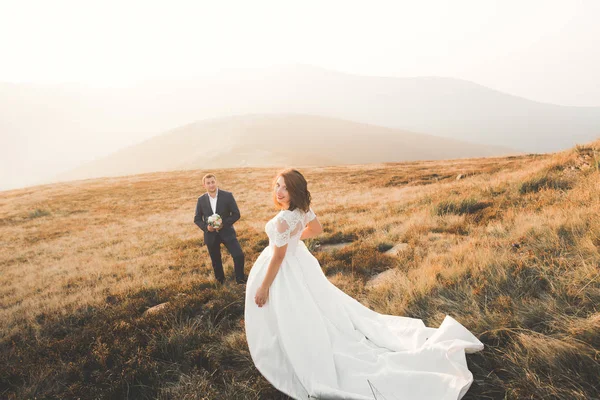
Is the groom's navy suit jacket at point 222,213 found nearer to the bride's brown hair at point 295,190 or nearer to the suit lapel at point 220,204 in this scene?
the suit lapel at point 220,204

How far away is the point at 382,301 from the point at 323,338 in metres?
1.72

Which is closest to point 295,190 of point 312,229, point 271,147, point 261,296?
point 312,229

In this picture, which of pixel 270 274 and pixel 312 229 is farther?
pixel 312 229

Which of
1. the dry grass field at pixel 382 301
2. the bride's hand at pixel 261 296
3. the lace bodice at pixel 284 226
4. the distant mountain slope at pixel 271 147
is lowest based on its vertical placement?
the dry grass field at pixel 382 301

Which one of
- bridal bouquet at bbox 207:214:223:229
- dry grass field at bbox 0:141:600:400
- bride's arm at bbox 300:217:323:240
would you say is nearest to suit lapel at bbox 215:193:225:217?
bridal bouquet at bbox 207:214:223:229

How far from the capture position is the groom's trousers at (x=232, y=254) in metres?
6.36

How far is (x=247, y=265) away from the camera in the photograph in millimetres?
7656

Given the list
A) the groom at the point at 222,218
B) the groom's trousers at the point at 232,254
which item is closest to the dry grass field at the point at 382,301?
the groom's trousers at the point at 232,254

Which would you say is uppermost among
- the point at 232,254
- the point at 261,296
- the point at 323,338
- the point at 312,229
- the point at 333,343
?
the point at 312,229

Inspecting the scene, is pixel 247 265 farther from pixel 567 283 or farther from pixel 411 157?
pixel 411 157

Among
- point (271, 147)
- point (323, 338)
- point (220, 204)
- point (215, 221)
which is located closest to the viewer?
point (323, 338)

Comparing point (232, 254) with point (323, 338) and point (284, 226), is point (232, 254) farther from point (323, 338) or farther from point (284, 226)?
point (323, 338)

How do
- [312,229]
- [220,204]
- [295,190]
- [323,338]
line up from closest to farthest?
1. [323,338]
2. [295,190]
3. [312,229]
4. [220,204]

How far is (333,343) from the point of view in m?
3.52
